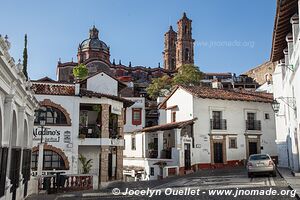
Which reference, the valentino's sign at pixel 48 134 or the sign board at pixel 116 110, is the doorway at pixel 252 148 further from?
the valentino's sign at pixel 48 134

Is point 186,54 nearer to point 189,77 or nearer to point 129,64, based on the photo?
point 129,64

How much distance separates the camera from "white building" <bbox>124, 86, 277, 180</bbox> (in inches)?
1110

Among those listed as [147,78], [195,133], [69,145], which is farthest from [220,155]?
[147,78]

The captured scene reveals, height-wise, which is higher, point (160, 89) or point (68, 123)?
point (160, 89)

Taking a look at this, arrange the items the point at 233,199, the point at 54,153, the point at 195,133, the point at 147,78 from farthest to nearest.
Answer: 1. the point at 147,78
2. the point at 195,133
3. the point at 54,153
4. the point at 233,199

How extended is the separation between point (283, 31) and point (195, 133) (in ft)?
43.6

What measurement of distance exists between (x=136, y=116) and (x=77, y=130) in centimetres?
2238

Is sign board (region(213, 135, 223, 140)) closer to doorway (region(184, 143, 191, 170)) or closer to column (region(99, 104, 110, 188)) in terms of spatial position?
doorway (region(184, 143, 191, 170))

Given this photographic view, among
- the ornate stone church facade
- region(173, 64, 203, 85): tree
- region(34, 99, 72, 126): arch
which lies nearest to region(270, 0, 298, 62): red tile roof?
region(34, 99, 72, 126): arch

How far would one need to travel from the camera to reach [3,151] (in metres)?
9.21

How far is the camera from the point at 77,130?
23.5 m

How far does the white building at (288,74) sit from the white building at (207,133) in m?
5.29

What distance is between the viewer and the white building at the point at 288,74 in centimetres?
1519

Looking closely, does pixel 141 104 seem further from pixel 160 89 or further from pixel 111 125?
pixel 111 125
